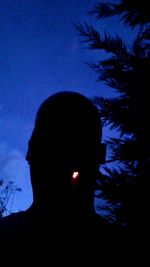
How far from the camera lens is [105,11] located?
3.54 m

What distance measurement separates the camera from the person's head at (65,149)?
1.70 metres

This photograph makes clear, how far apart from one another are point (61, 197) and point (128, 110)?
151cm

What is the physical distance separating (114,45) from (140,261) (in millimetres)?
2366

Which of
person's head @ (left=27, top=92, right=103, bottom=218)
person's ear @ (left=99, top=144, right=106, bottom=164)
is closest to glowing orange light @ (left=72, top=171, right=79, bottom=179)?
person's head @ (left=27, top=92, right=103, bottom=218)

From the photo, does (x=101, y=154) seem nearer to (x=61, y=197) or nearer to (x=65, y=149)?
(x=65, y=149)

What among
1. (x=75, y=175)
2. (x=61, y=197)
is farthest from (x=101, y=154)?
(x=61, y=197)

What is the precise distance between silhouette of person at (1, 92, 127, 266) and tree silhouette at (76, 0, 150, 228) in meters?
0.44

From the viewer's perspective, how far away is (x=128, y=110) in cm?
282

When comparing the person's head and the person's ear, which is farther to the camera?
the person's ear

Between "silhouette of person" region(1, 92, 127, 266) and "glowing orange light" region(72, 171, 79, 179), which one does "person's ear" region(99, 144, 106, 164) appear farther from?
"glowing orange light" region(72, 171, 79, 179)

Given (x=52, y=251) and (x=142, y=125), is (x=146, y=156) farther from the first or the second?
(x=52, y=251)

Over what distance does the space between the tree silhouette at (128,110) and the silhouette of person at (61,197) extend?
17.3 inches

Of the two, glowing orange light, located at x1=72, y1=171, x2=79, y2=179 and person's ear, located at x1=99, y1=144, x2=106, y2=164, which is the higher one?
person's ear, located at x1=99, y1=144, x2=106, y2=164

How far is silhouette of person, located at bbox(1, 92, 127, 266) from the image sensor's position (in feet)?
5.44
